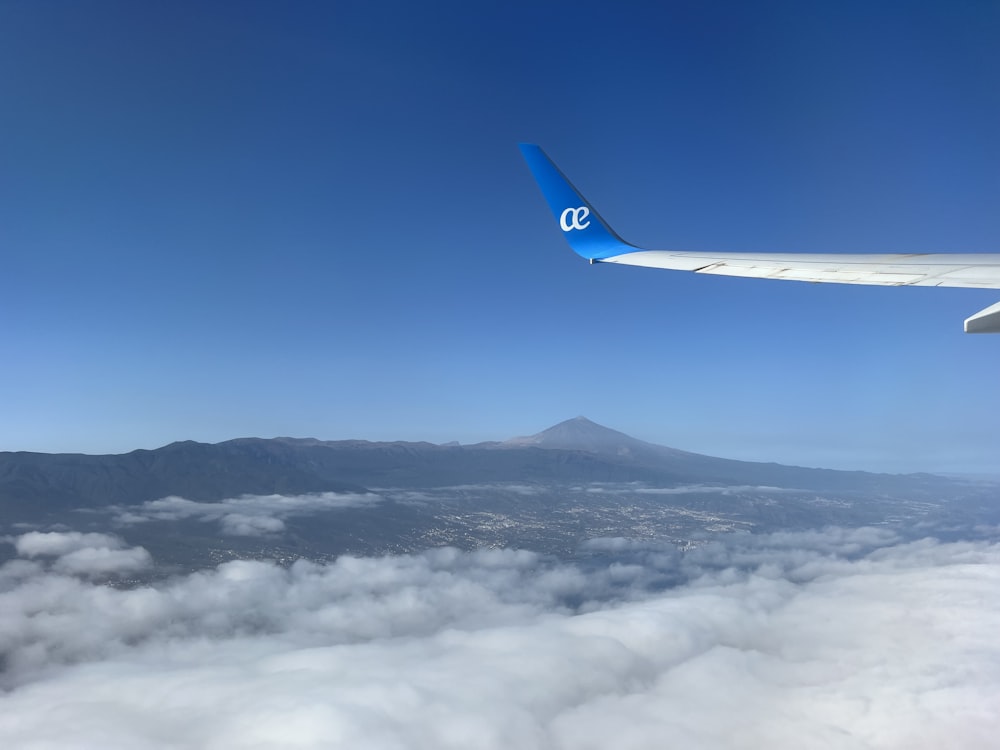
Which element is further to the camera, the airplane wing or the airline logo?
the airline logo

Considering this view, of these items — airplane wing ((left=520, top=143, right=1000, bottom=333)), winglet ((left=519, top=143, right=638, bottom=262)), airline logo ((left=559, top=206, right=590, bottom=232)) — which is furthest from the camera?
airline logo ((left=559, top=206, right=590, bottom=232))

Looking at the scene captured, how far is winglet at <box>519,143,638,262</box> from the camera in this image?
9258 millimetres

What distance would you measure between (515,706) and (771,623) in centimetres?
8226

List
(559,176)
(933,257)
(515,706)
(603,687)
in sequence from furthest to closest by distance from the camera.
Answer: (603,687), (515,706), (559,176), (933,257)

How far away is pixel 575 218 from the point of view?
9570mm

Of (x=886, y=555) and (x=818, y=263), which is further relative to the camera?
(x=886, y=555)

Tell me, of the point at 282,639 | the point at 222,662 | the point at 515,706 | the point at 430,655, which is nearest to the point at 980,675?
the point at 515,706

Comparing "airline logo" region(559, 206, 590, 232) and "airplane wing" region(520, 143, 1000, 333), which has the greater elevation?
"airline logo" region(559, 206, 590, 232)

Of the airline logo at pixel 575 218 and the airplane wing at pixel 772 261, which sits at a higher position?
the airline logo at pixel 575 218

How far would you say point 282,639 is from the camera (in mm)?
198500

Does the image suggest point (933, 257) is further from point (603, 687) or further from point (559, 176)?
point (603, 687)

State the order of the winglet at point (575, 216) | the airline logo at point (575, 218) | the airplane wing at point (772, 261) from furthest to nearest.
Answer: the airline logo at point (575, 218) < the winglet at point (575, 216) < the airplane wing at point (772, 261)

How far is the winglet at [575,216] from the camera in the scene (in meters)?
9.26

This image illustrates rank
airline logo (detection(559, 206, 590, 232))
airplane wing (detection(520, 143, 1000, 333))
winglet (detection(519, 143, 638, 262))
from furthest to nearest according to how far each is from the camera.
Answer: airline logo (detection(559, 206, 590, 232)), winglet (detection(519, 143, 638, 262)), airplane wing (detection(520, 143, 1000, 333))
